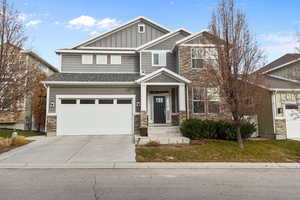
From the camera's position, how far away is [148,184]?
5172 millimetres

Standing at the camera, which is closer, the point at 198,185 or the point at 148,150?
the point at 198,185

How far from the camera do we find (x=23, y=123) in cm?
1844

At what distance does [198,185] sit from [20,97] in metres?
10.1

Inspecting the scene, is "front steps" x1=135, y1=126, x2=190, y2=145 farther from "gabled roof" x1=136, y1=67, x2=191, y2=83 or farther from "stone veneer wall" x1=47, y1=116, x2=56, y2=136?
"stone veneer wall" x1=47, y1=116, x2=56, y2=136

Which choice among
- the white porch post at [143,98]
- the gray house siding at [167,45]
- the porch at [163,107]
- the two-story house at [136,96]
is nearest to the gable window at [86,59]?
the two-story house at [136,96]

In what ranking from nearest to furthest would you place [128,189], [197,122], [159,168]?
1. [128,189]
2. [159,168]
3. [197,122]

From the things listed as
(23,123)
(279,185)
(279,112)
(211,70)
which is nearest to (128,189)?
(279,185)

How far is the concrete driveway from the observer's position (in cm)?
756

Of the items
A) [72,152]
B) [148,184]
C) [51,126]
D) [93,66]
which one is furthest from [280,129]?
[51,126]

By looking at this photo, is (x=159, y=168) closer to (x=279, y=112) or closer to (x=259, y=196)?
(x=259, y=196)

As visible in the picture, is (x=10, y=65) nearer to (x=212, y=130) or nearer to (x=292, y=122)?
(x=212, y=130)

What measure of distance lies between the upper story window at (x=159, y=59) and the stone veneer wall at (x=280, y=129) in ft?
28.7

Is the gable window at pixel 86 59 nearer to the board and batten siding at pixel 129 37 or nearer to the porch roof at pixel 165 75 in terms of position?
the board and batten siding at pixel 129 37

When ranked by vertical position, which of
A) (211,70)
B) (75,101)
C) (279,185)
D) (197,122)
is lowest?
(279,185)
